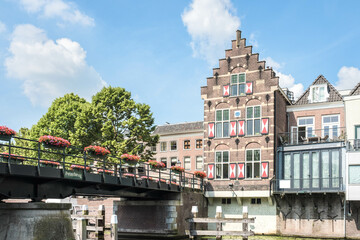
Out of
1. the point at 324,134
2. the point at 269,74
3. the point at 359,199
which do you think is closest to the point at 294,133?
the point at 324,134

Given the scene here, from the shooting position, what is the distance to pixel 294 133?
33094mm

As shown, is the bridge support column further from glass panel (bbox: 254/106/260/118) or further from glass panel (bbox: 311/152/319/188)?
glass panel (bbox: 254/106/260/118)

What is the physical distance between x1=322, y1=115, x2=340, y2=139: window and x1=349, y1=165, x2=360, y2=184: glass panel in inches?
139

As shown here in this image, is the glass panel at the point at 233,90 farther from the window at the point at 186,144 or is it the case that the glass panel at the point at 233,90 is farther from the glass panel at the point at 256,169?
the window at the point at 186,144

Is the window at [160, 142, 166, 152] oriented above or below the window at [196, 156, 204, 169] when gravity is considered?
above

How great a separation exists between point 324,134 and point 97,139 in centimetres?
1705

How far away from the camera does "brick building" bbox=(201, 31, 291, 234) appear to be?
3138cm

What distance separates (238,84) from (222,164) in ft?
19.7

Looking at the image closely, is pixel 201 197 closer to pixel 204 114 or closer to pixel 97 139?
pixel 204 114

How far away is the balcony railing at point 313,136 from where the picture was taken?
1185 inches

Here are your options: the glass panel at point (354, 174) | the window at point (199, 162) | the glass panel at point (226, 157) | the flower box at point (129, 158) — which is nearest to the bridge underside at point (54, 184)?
the flower box at point (129, 158)

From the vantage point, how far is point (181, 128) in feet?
151

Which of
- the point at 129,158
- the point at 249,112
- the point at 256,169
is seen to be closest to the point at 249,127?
the point at 249,112

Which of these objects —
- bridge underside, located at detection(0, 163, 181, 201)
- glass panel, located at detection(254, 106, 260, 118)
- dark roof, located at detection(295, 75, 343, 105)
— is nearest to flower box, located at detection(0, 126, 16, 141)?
bridge underside, located at detection(0, 163, 181, 201)
